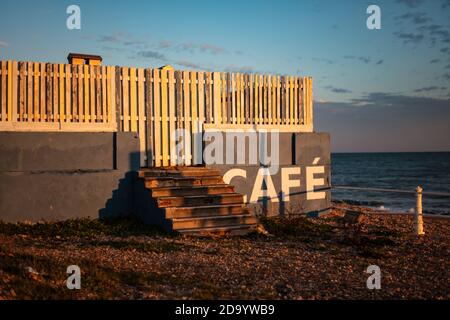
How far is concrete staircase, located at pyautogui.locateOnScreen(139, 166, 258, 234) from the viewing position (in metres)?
9.90

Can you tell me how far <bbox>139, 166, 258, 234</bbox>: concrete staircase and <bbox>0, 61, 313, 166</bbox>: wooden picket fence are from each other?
1054 mm

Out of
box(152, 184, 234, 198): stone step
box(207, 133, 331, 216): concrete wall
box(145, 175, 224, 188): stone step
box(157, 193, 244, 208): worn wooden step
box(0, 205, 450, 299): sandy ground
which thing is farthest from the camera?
box(207, 133, 331, 216): concrete wall

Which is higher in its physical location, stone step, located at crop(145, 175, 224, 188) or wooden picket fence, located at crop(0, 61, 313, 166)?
wooden picket fence, located at crop(0, 61, 313, 166)

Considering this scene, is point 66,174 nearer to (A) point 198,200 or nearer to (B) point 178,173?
(B) point 178,173

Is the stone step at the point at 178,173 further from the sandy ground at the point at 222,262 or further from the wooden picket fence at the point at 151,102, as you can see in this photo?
the sandy ground at the point at 222,262

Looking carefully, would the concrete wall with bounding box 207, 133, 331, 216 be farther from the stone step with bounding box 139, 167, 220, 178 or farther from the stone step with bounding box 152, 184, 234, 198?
the stone step with bounding box 152, 184, 234, 198

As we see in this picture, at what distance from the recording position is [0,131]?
10492 mm

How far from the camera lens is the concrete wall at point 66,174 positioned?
34.4 feet

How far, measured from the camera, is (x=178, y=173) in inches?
449

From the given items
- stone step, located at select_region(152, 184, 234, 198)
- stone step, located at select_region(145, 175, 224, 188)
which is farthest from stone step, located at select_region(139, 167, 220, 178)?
stone step, located at select_region(152, 184, 234, 198)
